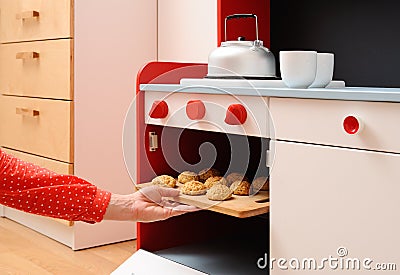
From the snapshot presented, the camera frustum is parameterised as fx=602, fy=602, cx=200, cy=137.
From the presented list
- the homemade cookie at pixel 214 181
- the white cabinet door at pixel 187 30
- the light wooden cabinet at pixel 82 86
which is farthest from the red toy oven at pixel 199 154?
the light wooden cabinet at pixel 82 86

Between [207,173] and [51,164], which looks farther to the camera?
[51,164]

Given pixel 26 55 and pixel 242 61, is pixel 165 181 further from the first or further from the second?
pixel 26 55

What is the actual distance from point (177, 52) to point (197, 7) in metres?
0.19

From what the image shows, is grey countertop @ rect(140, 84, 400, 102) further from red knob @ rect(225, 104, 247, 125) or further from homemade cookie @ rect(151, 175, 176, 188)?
homemade cookie @ rect(151, 175, 176, 188)

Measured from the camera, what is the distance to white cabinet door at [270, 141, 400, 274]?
105 centimetres

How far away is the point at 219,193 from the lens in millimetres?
1350

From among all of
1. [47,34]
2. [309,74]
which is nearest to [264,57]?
[309,74]

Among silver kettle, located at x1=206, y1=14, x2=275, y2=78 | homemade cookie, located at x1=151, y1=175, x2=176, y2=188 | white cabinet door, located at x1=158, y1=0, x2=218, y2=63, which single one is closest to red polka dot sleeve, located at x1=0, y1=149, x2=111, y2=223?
homemade cookie, located at x1=151, y1=175, x2=176, y2=188

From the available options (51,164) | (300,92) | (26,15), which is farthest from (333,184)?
(26,15)

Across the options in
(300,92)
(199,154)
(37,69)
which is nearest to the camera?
(300,92)

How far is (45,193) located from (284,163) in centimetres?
47

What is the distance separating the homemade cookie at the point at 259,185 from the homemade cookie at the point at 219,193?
0.21 ft

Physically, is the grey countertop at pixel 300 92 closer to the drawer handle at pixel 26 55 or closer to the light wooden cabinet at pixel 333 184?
the light wooden cabinet at pixel 333 184

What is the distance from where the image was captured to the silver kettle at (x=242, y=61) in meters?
1.48
